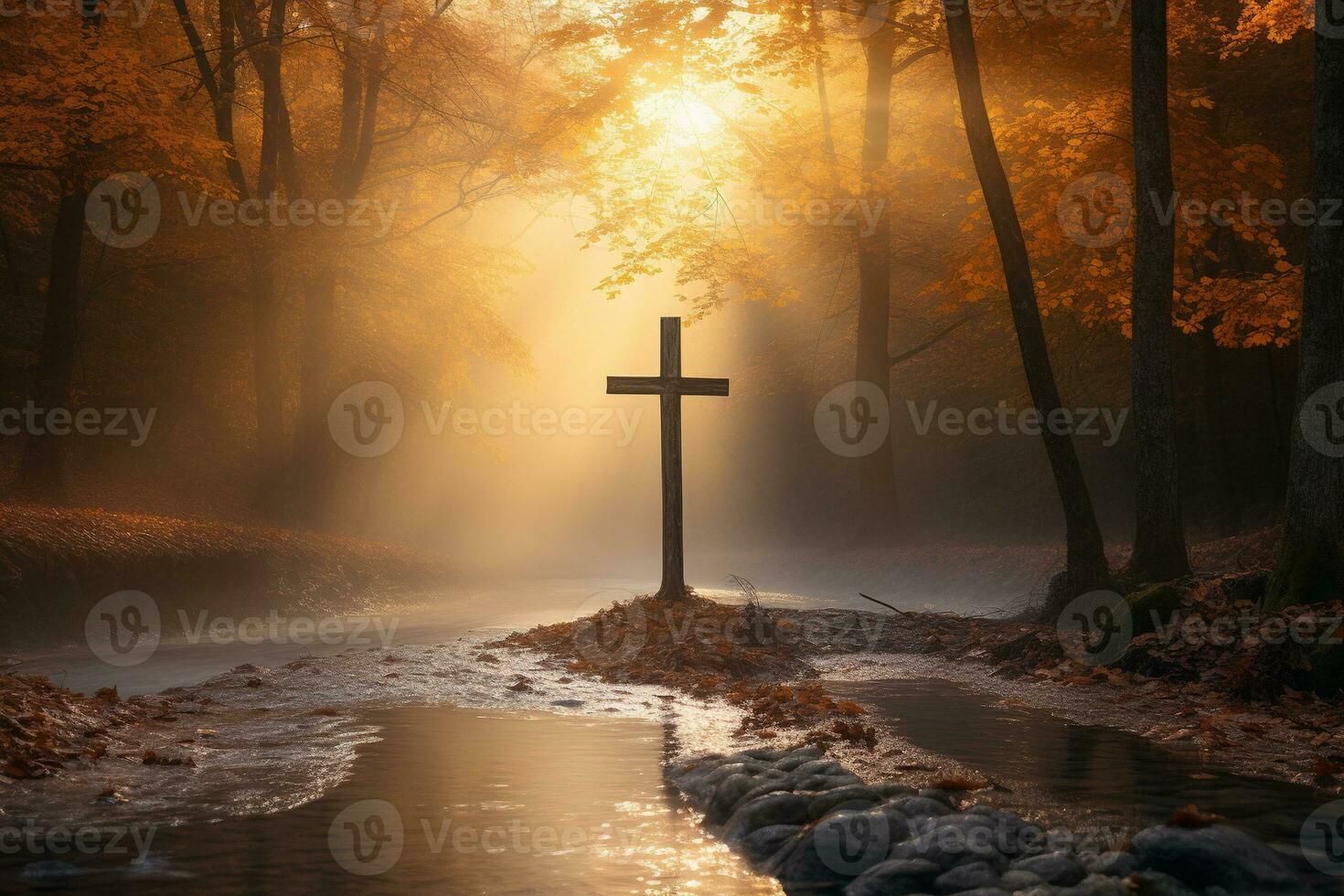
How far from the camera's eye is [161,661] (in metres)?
13.1

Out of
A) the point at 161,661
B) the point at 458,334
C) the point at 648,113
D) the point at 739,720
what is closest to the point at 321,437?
the point at 458,334

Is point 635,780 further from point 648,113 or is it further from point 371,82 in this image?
point 371,82

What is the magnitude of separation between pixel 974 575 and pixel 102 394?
65.5ft

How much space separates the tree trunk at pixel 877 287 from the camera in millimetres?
22062
